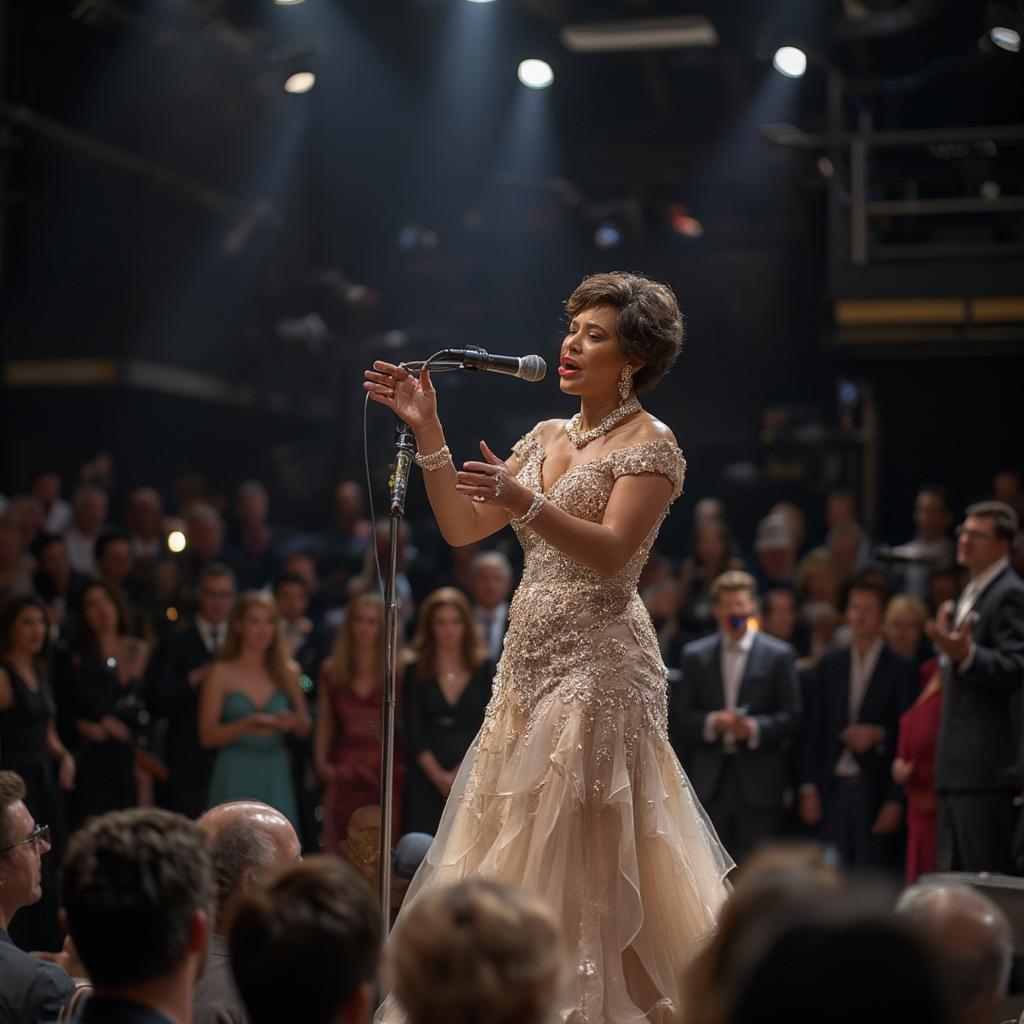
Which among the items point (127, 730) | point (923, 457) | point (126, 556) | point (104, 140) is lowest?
point (127, 730)

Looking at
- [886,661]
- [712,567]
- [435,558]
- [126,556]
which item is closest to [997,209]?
[712,567]

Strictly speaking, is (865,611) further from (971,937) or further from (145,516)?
(971,937)

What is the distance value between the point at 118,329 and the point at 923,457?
6673mm

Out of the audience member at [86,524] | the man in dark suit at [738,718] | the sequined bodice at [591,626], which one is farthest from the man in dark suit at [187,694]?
the sequined bodice at [591,626]

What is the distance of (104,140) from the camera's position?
10.9 meters

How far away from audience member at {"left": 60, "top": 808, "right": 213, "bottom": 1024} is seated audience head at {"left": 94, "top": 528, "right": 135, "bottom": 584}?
6.65 metres

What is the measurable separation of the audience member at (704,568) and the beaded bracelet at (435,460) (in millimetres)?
4717

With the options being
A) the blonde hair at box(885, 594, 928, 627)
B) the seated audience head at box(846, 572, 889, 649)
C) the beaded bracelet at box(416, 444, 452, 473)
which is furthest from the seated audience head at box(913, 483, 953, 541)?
the beaded bracelet at box(416, 444, 452, 473)

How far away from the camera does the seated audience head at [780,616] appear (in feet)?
26.8

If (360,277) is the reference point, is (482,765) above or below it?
below

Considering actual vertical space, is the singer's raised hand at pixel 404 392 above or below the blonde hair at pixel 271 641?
above

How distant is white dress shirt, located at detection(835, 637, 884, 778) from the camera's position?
7195 millimetres

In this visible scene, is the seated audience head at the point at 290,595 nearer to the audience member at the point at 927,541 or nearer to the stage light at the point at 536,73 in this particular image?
the audience member at the point at 927,541

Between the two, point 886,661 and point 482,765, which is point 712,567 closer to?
point 886,661
